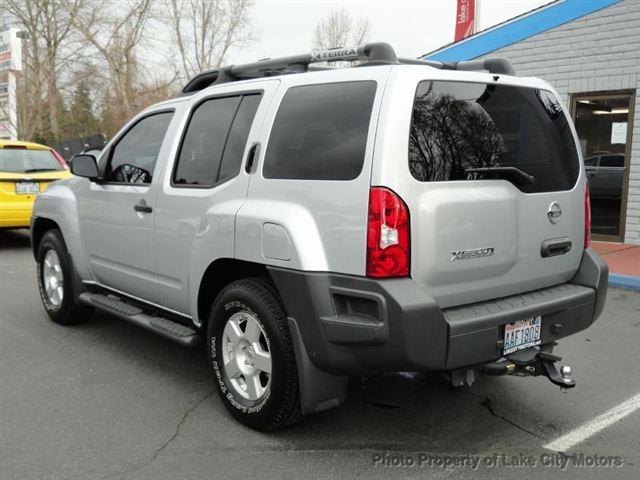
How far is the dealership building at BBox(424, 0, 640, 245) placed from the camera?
909cm

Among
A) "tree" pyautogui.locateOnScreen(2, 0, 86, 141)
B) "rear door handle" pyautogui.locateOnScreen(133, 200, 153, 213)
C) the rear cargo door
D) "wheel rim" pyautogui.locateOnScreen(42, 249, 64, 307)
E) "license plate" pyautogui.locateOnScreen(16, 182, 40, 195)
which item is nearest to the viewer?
the rear cargo door

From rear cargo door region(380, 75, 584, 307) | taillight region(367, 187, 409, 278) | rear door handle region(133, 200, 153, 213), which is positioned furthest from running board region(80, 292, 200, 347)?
rear cargo door region(380, 75, 584, 307)

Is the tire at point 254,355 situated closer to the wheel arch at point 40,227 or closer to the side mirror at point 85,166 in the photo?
the side mirror at point 85,166

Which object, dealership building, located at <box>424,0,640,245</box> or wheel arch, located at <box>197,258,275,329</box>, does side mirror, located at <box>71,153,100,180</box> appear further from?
dealership building, located at <box>424,0,640,245</box>

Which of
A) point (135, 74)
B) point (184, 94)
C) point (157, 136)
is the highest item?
point (135, 74)

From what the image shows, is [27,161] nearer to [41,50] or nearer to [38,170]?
[38,170]

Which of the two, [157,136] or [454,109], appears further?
[157,136]

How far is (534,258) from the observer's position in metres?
3.23

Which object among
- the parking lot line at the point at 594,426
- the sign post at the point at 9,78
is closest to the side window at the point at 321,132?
the parking lot line at the point at 594,426

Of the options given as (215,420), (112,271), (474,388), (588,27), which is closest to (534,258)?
(474,388)

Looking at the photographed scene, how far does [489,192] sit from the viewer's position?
9.89 feet

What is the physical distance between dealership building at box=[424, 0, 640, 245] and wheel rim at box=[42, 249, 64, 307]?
8.00m

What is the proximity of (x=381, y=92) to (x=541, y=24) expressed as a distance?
8.43 meters

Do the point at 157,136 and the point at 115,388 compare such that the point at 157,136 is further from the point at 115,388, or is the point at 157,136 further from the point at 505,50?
the point at 505,50
